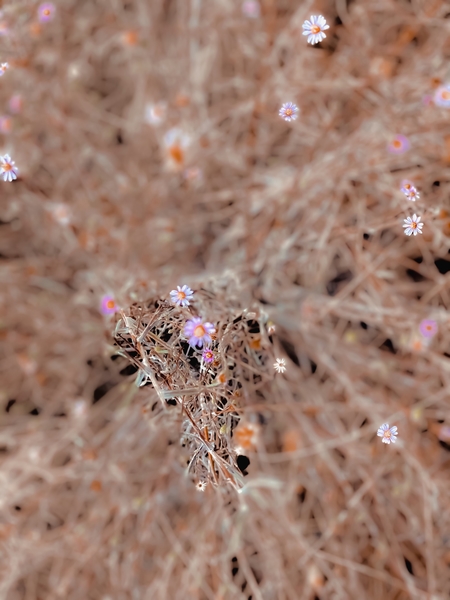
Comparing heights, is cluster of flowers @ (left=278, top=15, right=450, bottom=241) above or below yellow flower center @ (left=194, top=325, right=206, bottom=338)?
above

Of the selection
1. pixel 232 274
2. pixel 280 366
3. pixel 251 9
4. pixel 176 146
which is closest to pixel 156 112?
pixel 176 146

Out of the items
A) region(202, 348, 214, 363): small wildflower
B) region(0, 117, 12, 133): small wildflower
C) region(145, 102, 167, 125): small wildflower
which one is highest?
region(145, 102, 167, 125): small wildflower

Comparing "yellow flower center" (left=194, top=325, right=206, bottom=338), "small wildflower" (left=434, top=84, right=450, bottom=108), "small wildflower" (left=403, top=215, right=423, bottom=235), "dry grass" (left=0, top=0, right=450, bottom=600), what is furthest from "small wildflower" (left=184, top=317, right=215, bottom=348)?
"small wildflower" (left=434, top=84, right=450, bottom=108)

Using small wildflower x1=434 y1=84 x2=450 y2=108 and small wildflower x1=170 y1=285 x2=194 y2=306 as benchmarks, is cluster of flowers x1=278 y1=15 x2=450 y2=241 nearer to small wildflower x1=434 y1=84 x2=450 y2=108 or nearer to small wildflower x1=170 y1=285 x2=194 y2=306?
small wildflower x1=434 y1=84 x2=450 y2=108

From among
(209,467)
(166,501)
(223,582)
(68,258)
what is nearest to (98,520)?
(166,501)

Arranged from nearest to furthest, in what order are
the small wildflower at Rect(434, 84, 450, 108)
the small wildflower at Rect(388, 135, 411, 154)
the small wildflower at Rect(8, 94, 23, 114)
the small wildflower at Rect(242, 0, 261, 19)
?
the small wildflower at Rect(434, 84, 450, 108) < the small wildflower at Rect(388, 135, 411, 154) < the small wildflower at Rect(8, 94, 23, 114) < the small wildflower at Rect(242, 0, 261, 19)

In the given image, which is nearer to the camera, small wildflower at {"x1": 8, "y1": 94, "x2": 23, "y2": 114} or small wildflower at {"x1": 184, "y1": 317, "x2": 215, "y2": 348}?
small wildflower at {"x1": 184, "y1": 317, "x2": 215, "y2": 348}

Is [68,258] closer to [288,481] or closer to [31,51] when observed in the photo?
[31,51]
